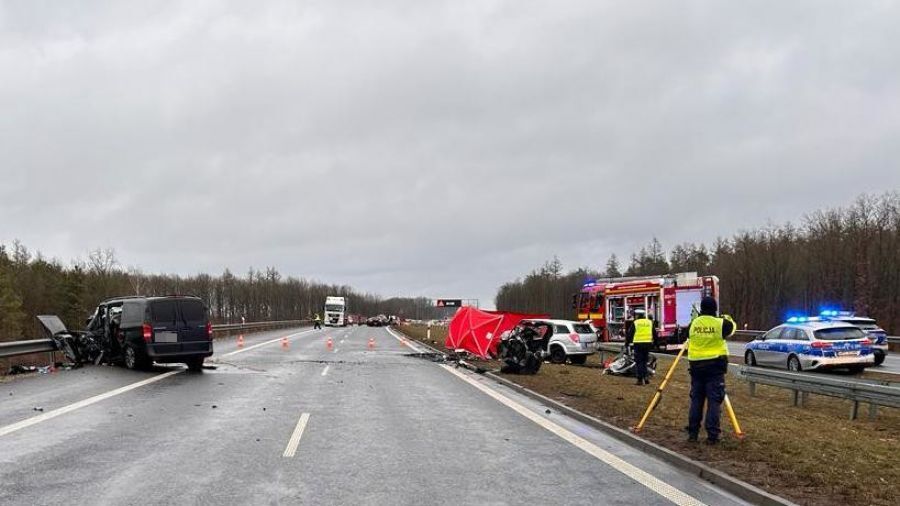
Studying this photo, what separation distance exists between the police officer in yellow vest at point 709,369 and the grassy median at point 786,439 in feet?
0.99

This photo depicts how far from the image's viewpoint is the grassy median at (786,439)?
22.3 ft

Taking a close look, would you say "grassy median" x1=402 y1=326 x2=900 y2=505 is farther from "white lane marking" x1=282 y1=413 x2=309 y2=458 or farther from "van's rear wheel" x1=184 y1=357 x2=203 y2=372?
"van's rear wheel" x1=184 y1=357 x2=203 y2=372

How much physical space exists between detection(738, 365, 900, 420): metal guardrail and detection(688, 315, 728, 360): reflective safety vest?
370cm

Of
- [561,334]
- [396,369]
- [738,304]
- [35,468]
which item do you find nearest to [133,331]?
[396,369]

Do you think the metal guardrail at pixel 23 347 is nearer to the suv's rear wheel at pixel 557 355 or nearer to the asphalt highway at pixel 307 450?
the asphalt highway at pixel 307 450

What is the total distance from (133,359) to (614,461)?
592 inches

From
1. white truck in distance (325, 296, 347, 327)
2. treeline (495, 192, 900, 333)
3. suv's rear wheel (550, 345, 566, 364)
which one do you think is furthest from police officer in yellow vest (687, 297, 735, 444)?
white truck in distance (325, 296, 347, 327)

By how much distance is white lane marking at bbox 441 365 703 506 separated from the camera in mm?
6530

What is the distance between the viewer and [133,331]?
1845cm

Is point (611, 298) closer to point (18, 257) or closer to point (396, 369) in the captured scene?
point (396, 369)

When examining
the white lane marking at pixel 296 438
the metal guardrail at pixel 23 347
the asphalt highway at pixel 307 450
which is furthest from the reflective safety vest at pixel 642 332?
the metal guardrail at pixel 23 347

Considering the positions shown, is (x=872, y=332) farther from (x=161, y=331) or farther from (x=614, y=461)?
(x=161, y=331)

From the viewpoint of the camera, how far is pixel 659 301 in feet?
95.5

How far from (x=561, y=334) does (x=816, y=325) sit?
8.05 m
